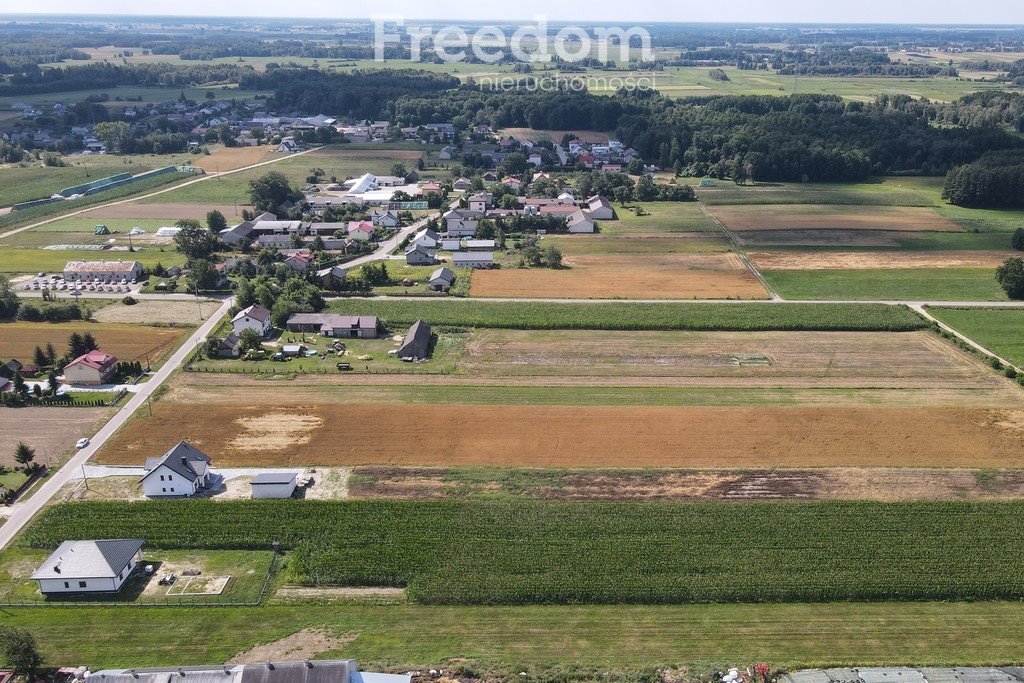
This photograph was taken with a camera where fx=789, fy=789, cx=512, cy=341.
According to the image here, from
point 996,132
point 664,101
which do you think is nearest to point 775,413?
point 996,132

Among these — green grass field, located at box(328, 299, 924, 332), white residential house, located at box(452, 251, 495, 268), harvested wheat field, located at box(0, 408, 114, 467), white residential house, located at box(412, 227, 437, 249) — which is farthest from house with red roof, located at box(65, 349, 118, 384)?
white residential house, located at box(412, 227, 437, 249)

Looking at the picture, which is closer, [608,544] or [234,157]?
[608,544]

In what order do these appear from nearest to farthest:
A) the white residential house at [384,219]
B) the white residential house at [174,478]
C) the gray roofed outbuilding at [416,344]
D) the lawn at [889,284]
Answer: the white residential house at [174,478] < the gray roofed outbuilding at [416,344] < the lawn at [889,284] < the white residential house at [384,219]

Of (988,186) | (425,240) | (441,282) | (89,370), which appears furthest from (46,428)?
(988,186)

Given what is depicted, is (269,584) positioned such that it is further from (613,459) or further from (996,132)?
(996,132)

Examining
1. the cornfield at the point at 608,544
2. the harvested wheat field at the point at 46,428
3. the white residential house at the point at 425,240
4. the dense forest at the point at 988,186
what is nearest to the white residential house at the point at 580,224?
the white residential house at the point at 425,240

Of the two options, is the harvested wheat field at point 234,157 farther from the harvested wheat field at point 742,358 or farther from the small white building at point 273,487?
the small white building at point 273,487

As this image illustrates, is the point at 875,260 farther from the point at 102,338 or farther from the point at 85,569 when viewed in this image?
the point at 85,569
